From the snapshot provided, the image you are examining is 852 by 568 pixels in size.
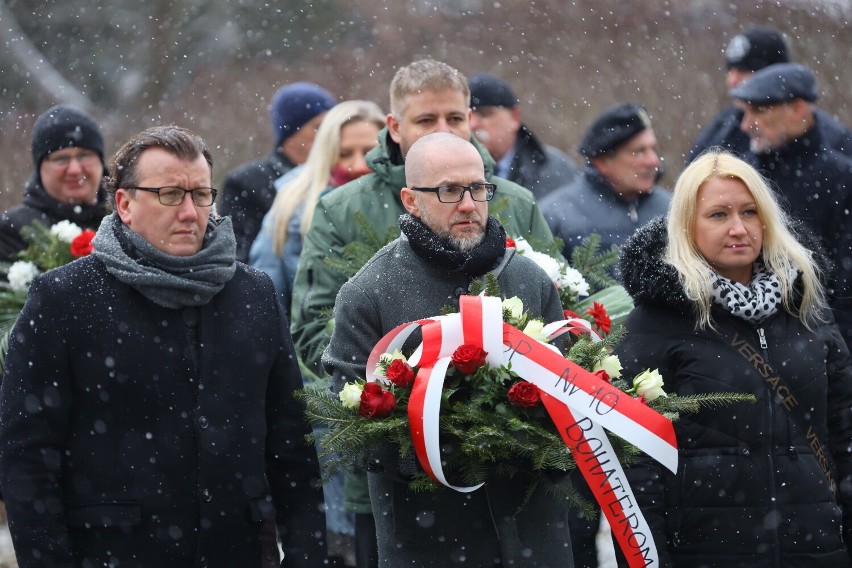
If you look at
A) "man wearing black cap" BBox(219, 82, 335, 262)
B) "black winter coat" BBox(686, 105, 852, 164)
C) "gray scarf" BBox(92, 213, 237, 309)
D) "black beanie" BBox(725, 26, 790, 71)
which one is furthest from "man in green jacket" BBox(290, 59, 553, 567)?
"black beanie" BBox(725, 26, 790, 71)

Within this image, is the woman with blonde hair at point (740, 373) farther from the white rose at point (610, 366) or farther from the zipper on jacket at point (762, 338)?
the white rose at point (610, 366)

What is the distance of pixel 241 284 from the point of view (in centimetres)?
546

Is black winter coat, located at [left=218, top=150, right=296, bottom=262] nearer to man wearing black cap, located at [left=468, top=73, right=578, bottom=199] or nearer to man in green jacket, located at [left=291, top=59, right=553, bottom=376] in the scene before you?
man wearing black cap, located at [left=468, top=73, right=578, bottom=199]

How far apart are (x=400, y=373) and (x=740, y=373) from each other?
4.48ft

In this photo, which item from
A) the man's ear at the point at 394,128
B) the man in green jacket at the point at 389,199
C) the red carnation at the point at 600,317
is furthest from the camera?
the man's ear at the point at 394,128

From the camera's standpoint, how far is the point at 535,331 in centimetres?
523

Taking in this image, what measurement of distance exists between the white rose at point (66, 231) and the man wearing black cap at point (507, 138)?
2.87 meters

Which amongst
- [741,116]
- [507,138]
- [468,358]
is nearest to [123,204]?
[468,358]

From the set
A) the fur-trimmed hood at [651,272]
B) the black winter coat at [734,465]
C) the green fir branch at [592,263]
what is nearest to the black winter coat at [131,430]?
the black winter coat at [734,465]

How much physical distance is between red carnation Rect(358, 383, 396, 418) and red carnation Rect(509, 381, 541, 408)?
37 cm

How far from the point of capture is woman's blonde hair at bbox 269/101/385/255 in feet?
27.2

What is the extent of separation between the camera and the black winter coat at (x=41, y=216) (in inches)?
316

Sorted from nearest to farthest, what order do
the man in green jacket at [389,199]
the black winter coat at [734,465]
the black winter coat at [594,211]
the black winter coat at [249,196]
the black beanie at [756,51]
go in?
the black winter coat at [734,465] → the man in green jacket at [389,199] → the black winter coat at [594,211] → the black winter coat at [249,196] → the black beanie at [756,51]

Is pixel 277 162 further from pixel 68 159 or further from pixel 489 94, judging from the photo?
pixel 68 159
